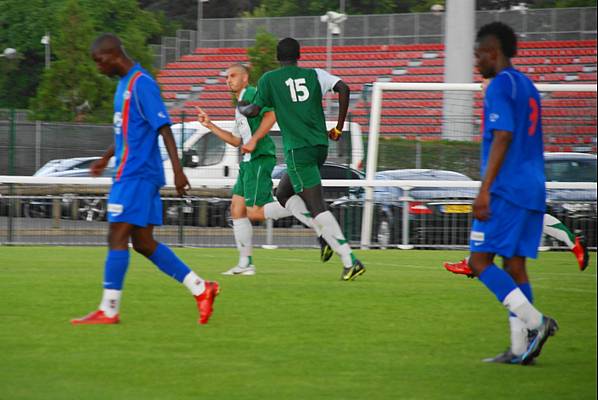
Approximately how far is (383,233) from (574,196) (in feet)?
8.86

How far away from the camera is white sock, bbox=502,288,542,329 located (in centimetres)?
668

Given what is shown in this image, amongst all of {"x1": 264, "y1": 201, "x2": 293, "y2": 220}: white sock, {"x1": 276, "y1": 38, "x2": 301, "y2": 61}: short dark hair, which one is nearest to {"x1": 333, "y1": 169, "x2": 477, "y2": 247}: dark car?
{"x1": 264, "y1": 201, "x2": 293, "y2": 220}: white sock

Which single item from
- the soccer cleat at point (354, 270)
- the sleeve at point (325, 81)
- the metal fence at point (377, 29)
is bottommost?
the soccer cleat at point (354, 270)

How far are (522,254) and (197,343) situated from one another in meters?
2.03

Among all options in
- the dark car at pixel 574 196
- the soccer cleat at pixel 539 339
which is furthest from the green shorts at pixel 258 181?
the dark car at pixel 574 196

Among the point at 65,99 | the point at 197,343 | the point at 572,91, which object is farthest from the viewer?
the point at 65,99

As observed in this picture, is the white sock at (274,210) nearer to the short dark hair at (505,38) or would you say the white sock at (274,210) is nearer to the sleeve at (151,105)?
the sleeve at (151,105)

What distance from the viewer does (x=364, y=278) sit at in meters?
11.9

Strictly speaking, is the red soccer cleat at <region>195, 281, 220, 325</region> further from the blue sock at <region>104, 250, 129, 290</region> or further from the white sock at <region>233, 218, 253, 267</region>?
the white sock at <region>233, 218, 253, 267</region>

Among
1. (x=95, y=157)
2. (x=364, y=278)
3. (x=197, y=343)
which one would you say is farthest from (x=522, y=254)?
(x=95, y=157)

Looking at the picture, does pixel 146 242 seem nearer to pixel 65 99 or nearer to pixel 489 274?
pixel 489 274

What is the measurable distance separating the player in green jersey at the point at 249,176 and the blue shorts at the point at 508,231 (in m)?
4.80

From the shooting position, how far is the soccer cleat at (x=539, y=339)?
6707mm

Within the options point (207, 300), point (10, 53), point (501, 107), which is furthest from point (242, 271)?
point (10, 53)
